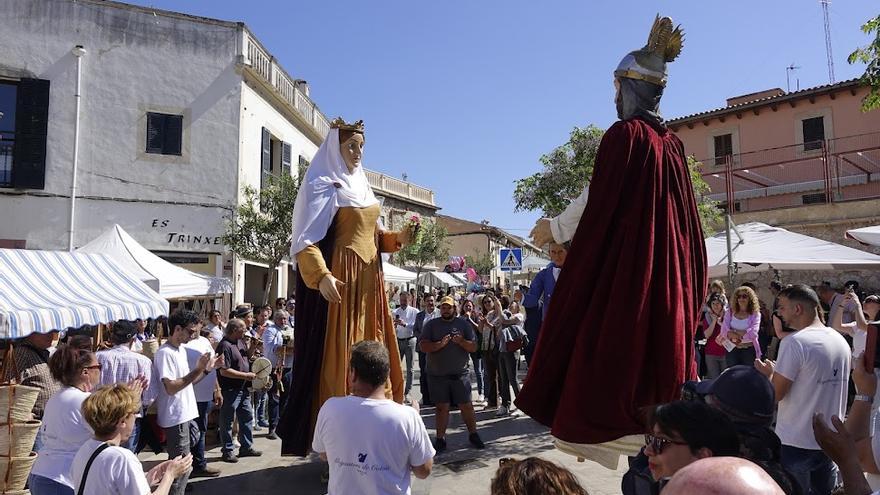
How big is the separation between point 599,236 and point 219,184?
15.2 metres

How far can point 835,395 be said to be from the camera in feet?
11.8

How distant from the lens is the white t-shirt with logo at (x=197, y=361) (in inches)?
224

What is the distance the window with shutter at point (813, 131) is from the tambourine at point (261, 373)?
19473mm

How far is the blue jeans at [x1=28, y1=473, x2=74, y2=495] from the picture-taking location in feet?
11.0

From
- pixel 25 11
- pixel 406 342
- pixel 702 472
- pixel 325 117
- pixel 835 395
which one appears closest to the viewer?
pixel 702 472

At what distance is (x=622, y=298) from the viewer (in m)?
2.34

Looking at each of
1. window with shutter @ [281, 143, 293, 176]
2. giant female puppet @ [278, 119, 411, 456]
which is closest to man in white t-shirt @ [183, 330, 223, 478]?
giant female puppet @ [278, 119, 411, 456]

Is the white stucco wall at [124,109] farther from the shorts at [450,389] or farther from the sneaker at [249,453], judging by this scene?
the shorts at [450,389]

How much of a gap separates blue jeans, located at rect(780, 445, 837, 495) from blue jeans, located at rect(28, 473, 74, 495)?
3929 mm

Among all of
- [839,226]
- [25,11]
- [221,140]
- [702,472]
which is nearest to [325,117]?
[221,140]

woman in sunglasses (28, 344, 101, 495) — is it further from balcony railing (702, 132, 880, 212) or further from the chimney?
the chimney

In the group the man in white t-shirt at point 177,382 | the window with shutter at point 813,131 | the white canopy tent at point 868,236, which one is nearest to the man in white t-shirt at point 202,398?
the man in white t-shirt at point 177,382

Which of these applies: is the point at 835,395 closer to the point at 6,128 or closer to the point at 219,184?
the point at 219,184

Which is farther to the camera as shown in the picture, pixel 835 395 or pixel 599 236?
pixel 835 395
